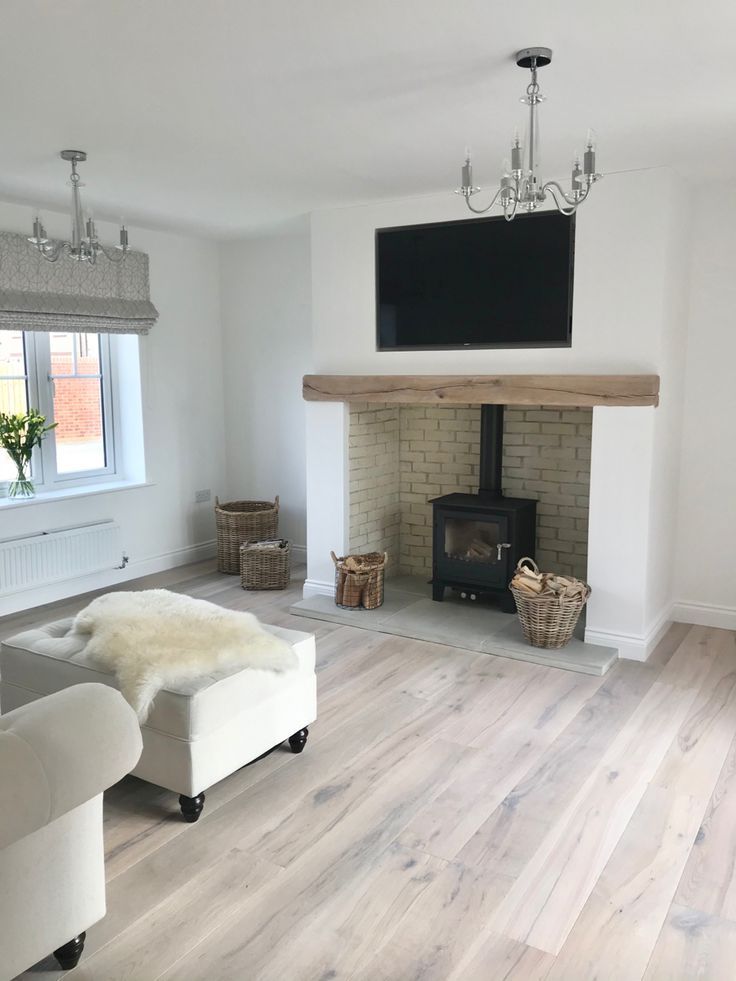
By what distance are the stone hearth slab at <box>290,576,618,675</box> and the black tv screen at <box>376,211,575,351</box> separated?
5.02 feet

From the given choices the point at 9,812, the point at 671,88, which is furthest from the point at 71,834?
the point at 671,88

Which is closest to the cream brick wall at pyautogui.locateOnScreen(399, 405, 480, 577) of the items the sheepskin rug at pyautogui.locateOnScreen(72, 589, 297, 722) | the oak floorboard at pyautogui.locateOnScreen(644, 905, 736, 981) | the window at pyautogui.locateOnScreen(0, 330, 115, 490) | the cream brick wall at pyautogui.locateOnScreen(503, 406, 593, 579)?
the cream brick wall at pyautogui.locateOnScreen(503, 406, 593, 579)

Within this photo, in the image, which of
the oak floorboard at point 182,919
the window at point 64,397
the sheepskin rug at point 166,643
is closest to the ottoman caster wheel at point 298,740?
the sheepskin rug at point 166,643

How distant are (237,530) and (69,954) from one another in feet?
12.7

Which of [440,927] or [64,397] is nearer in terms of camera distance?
[440,927]

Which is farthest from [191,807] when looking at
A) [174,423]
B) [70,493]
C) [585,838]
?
[174,423]

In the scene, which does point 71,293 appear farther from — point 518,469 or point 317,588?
point 518,469

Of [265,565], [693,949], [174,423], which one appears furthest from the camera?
[174,423]

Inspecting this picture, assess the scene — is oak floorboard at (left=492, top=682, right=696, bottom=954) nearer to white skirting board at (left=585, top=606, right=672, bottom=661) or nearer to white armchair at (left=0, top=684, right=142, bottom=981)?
white skirting board at (left=585, top=606, right=672, bottom=661)

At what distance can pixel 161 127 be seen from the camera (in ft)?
10.4

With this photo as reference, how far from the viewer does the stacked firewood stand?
161 inches

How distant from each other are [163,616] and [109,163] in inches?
84.4

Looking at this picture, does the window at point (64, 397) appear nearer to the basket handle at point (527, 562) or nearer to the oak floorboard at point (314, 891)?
the basket handle at point (527, 562)

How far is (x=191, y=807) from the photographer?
8.76 ft
